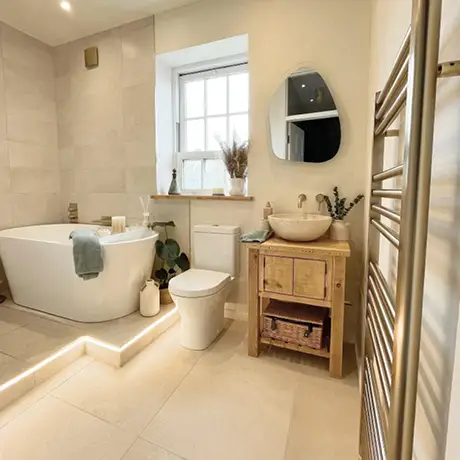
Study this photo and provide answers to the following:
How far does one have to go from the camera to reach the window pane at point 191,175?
286cm

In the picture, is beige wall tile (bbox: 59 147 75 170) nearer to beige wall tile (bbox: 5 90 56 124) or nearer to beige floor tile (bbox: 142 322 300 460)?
beige wall tile (bbox: 5 90 56 124)

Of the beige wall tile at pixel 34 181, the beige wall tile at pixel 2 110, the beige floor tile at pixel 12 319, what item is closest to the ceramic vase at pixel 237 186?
the beige floor tile at pixel 12 319

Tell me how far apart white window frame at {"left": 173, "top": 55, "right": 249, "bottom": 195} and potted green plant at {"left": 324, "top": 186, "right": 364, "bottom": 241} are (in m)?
1.04

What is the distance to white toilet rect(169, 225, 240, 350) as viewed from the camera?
6.39ft

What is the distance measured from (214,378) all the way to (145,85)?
99.1 inches

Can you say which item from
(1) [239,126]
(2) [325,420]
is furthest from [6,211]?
(2) [325,420]

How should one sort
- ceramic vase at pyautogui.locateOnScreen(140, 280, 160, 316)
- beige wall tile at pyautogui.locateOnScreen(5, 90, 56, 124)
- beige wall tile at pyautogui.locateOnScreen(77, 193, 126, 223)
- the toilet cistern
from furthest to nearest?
beige wall tile at pyautogui.locateOnScreen(77, 193, 126, 223) < beige wall tile at pyautogui.locateOnScreen(5, 90, 56, 124) < ceramic vase at pyautogui.locateOnScreen(140, 280, 160, 316) < the toilet cistern

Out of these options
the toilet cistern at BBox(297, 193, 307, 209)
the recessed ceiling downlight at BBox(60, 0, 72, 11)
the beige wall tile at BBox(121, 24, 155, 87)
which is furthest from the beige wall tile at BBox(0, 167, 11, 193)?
the toilet cistern at BBox(297, 193, 307, 209)

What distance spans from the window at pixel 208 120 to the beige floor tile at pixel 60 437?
199 cm

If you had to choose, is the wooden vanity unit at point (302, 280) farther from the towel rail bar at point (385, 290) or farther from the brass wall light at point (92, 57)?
the brass wall light at point (92, 57)

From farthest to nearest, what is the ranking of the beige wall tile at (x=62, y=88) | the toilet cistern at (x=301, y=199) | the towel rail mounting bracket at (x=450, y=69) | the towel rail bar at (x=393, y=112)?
the beige wall tile at (x=62, y=88) < the toilet cistern at (x=301, y=199) < the towel rail bar at (x=393, y=112) < the towel rail mounting bracket at (x=450, y=69)

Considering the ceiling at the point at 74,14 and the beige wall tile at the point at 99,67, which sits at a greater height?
the ceiling at the point at 74,14

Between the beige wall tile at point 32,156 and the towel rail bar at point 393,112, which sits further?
the beige wall tile at point 32,156

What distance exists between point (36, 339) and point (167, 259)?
1.06 m
